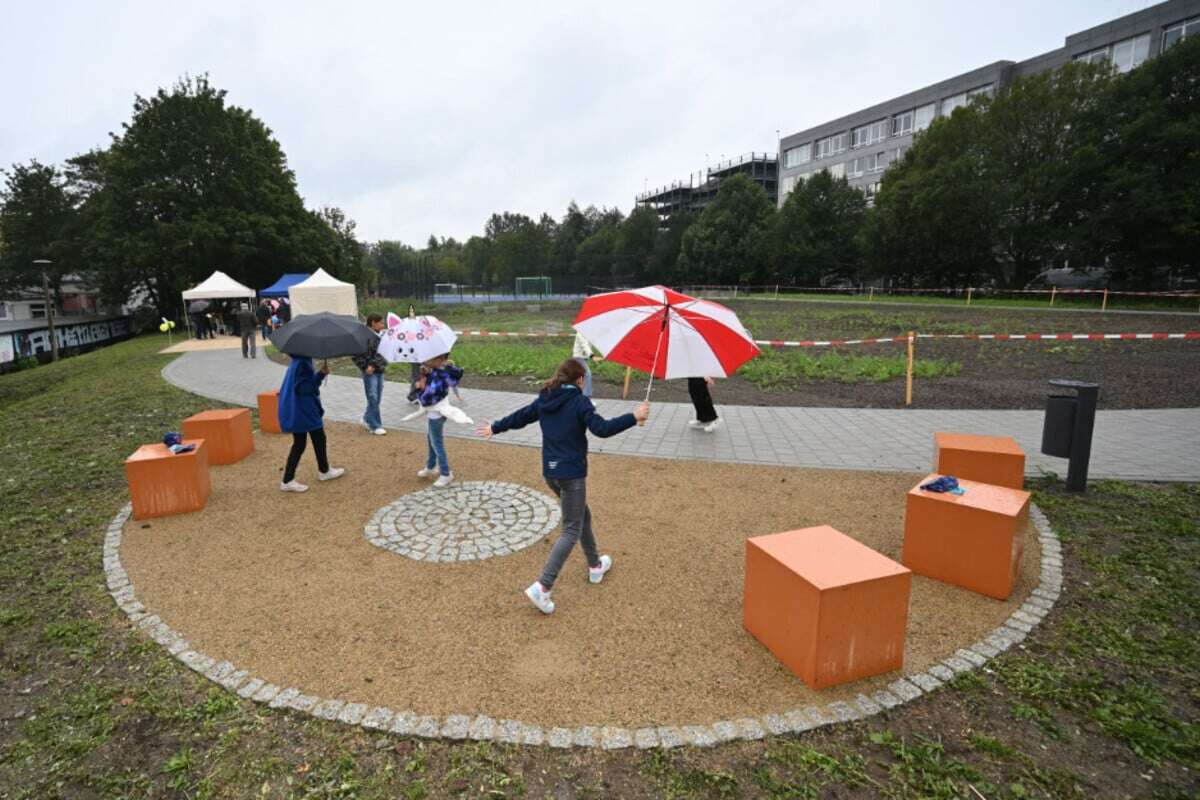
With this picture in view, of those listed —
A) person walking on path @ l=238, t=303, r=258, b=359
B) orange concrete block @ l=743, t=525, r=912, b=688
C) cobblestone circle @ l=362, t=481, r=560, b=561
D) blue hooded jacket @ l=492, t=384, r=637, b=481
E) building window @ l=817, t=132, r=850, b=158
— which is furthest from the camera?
building window @ l=817, t=132, r=850, b=158

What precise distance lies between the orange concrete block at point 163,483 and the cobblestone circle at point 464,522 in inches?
77.4

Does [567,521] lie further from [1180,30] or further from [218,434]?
[1180,30]

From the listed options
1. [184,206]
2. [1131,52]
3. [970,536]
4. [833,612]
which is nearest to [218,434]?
[833,612]

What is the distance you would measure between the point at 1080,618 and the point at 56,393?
20.7 meters

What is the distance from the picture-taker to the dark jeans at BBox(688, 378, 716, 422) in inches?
344

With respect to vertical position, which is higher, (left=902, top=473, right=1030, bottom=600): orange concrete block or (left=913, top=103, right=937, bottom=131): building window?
(left=913, top=103, right=937, bottom=131): building window

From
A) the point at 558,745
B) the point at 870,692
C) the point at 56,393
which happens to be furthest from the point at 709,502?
the point at 56,393

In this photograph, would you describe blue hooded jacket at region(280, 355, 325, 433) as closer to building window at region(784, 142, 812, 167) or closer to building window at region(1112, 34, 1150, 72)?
building window at region(1112, 34, 1150, 72)

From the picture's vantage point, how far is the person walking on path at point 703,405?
8.75 m

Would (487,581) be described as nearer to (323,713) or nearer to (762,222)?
(323,713)

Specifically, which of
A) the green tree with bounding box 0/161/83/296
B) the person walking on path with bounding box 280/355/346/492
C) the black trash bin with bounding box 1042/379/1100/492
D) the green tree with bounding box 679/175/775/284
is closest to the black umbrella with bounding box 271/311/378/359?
the person walking on path with bounding box 280/355/346/492

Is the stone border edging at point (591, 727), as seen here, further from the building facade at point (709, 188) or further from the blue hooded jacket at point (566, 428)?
the building facade at point (709, 188)

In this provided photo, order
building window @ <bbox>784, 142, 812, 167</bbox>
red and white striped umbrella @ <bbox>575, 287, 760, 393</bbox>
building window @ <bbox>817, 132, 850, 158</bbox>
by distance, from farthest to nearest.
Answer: building window @ <bbox>784, 142, 812, 167</bbox>, building window @ <bbox>817, 132, 850, 158</bbox>, red and white striped umbrella @ <bbox>575, 287, 760, 393</bbox>

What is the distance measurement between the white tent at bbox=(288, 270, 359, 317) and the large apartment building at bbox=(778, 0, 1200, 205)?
39.0 metres
